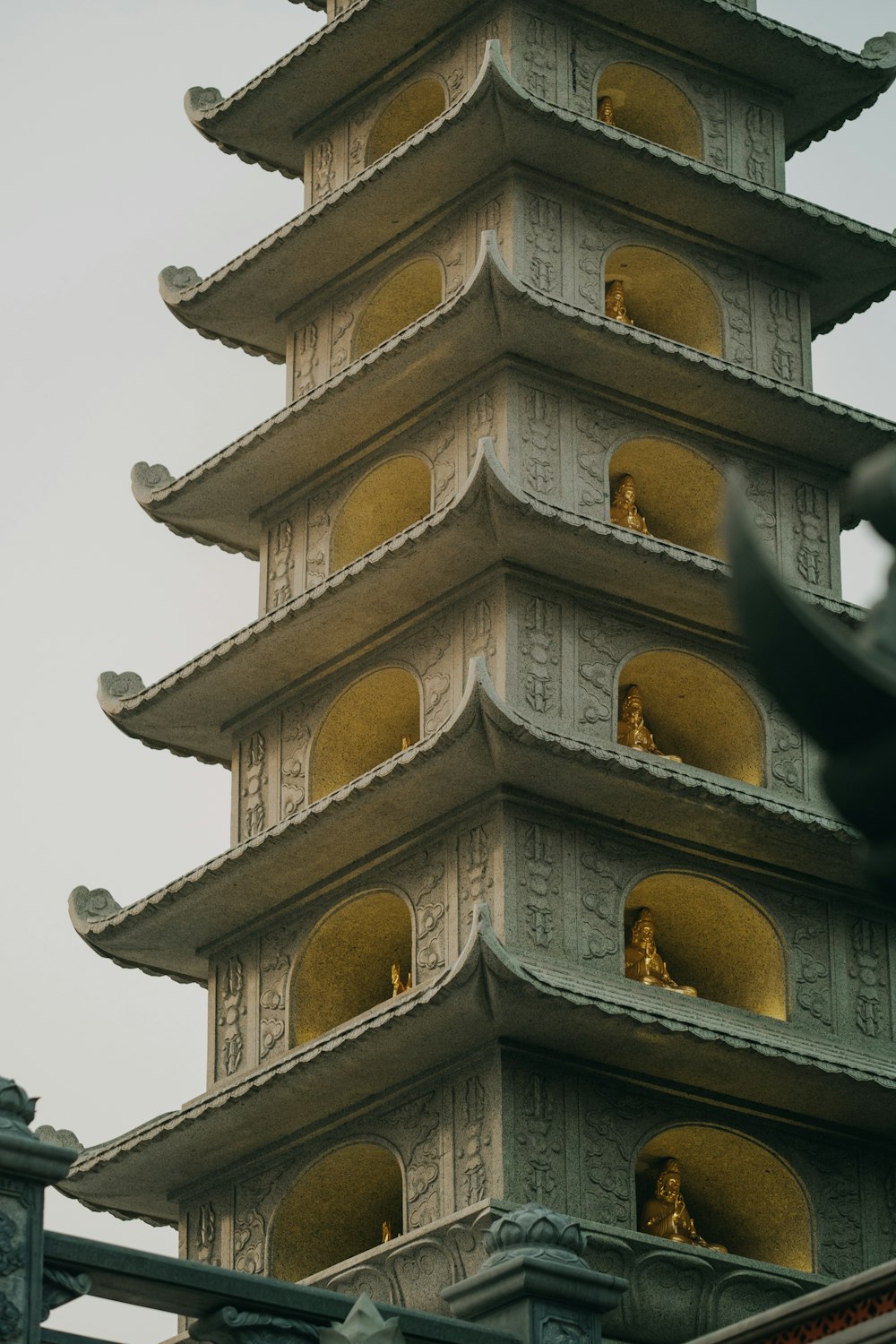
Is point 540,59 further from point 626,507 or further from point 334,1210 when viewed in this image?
point 334,1210

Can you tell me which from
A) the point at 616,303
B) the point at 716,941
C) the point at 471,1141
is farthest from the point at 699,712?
the point at 471,1141

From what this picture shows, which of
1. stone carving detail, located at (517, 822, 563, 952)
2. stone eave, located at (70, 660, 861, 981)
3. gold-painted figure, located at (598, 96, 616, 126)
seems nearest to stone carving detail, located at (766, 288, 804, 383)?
gold-painted figure, located at (598, 96, 616, 126)

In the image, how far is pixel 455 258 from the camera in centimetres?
2883

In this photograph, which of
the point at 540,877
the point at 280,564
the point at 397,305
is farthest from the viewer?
the point at 397,305

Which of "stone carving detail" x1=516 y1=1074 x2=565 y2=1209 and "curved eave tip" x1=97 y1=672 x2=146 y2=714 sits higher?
"curved eave tip" x1=97 y1=672 x2=146 y2=714

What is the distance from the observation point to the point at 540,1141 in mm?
22266

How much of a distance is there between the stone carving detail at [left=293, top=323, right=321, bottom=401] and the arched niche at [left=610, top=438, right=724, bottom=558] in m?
4.02

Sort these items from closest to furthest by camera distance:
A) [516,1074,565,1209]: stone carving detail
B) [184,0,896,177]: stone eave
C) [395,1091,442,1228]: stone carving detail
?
[516,1074,565,1209]: stone carving detail
[395,1091,442,1228]: stone carving detail
[184,0,896,177]: stone eave

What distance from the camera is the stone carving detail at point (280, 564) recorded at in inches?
1125

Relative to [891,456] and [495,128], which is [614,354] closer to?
[495,128]

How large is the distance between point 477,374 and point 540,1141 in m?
8.55

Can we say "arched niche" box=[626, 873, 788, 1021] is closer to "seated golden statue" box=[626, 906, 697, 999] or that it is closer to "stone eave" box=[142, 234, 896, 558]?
"seated golden statue" box=[626, 906, 697, 999]

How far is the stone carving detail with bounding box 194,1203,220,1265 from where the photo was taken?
24750 millimetres

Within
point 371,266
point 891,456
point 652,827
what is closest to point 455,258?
point 371,266
